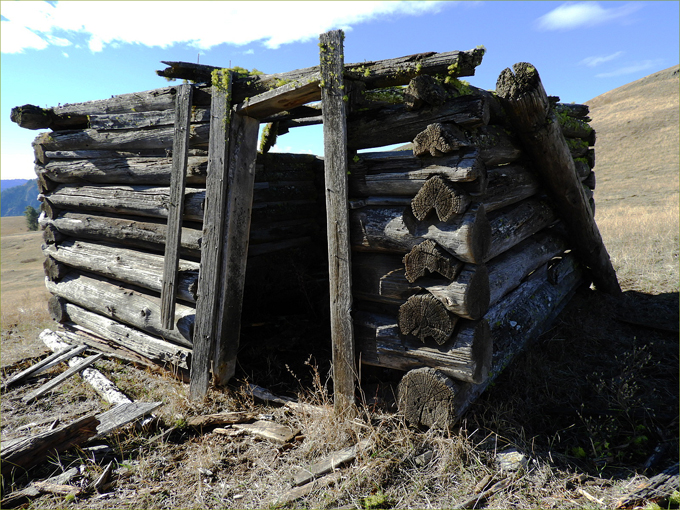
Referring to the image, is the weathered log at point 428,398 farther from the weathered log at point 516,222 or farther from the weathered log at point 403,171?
the weathered log at point 403,171

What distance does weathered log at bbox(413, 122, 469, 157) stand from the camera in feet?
9.68

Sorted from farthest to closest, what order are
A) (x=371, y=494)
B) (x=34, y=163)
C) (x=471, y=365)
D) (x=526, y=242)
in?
(x=34, y=163) → (x=526, y=242) → (x=471, y=365) → (x=371, y=494)

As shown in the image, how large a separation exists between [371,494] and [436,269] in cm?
158

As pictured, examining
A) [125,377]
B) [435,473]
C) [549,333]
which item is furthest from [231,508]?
[549,333]

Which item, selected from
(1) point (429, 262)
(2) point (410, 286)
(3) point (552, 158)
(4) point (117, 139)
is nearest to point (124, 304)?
(4) point (117, 139)

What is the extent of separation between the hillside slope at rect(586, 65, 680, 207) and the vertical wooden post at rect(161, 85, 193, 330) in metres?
17.3

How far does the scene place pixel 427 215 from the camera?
10.3 ft

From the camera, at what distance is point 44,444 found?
3453mm

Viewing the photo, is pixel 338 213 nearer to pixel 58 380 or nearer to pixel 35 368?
pixel 58 380

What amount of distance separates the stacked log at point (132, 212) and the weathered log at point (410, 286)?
6.04 ft

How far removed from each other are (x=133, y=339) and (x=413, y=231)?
12.9 ft

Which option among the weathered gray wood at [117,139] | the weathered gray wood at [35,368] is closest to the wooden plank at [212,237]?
the weathered gray wood at [117,139]

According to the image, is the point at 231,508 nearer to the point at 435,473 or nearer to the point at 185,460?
the point at 185,460

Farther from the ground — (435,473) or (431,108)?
(431,108)
